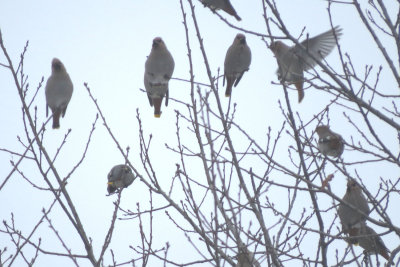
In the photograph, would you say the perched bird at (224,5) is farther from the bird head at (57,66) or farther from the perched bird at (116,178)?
the perched bird at (116,178)

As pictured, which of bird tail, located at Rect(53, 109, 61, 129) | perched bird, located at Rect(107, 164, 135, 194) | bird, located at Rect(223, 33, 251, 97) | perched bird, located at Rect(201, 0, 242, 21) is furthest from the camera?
perched bird, located at Rect(107, 164, 135, 194)

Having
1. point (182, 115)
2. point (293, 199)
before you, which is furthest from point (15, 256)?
point (293, 199)

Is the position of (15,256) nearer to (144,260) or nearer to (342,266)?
(144,260)

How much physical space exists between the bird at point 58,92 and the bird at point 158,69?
91cm

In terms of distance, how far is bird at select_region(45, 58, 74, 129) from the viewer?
261 inches

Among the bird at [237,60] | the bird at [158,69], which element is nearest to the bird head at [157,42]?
the bird at [158,69]

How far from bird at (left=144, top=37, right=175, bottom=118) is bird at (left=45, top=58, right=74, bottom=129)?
0.91 m

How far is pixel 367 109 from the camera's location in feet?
10.7

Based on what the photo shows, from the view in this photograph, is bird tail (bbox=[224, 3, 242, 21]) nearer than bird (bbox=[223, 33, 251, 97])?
Yes

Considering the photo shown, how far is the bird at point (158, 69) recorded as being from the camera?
6.60 metres

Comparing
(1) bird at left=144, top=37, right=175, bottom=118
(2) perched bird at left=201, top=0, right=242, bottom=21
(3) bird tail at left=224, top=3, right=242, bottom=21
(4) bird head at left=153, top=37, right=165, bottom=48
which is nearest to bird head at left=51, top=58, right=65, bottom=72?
(1) bird at left=144, top=37, right=175, bottom=118

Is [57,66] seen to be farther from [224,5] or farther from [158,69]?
[224,5]

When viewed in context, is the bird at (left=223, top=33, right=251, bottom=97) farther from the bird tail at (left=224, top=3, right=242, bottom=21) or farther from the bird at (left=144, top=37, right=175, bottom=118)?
the bird at (left=144, top=37, right=175, bottom=118)

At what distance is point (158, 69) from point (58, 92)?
46.1 inches
